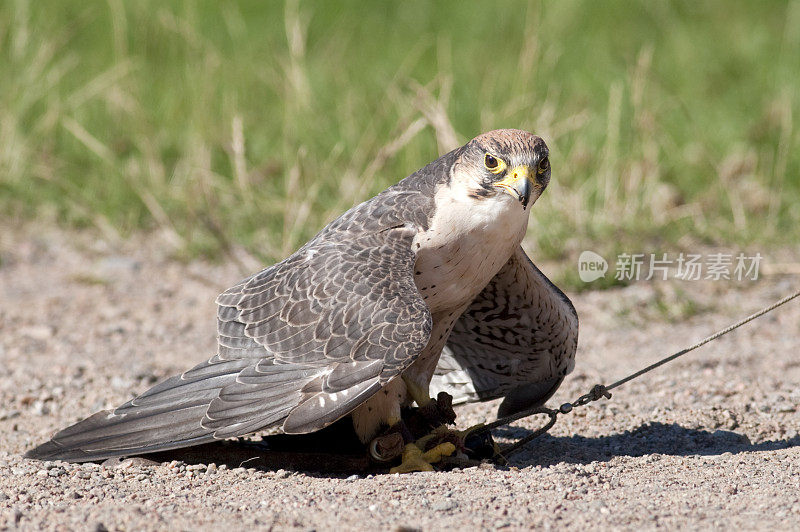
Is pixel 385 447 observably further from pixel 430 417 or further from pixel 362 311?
pixel 362 311

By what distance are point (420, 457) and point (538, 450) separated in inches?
22.9

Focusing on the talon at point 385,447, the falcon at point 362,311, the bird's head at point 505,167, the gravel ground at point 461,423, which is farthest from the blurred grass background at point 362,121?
the talon at point 385,447

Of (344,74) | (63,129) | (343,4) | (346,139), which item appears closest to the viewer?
(346,139)

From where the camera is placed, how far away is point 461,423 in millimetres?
4344

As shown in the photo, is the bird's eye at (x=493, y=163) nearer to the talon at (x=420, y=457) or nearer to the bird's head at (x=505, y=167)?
the bird's head at (x=505, y=167)

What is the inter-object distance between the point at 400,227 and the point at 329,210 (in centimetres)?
275

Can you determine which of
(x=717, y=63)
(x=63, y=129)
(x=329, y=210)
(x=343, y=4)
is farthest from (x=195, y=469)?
(x=343, y=4)

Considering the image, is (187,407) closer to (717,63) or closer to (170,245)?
(170,245)

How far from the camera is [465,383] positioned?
4.25 meters

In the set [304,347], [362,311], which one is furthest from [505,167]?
[304,347]

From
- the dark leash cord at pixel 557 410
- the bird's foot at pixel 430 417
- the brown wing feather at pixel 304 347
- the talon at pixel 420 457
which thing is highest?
the brown wing feather at pixel 304 347

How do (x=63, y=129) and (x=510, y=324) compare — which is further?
(x=63, y=129)

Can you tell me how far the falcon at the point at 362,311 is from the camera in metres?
3.28

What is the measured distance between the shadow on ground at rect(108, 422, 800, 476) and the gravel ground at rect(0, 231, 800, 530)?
0.04 feet
